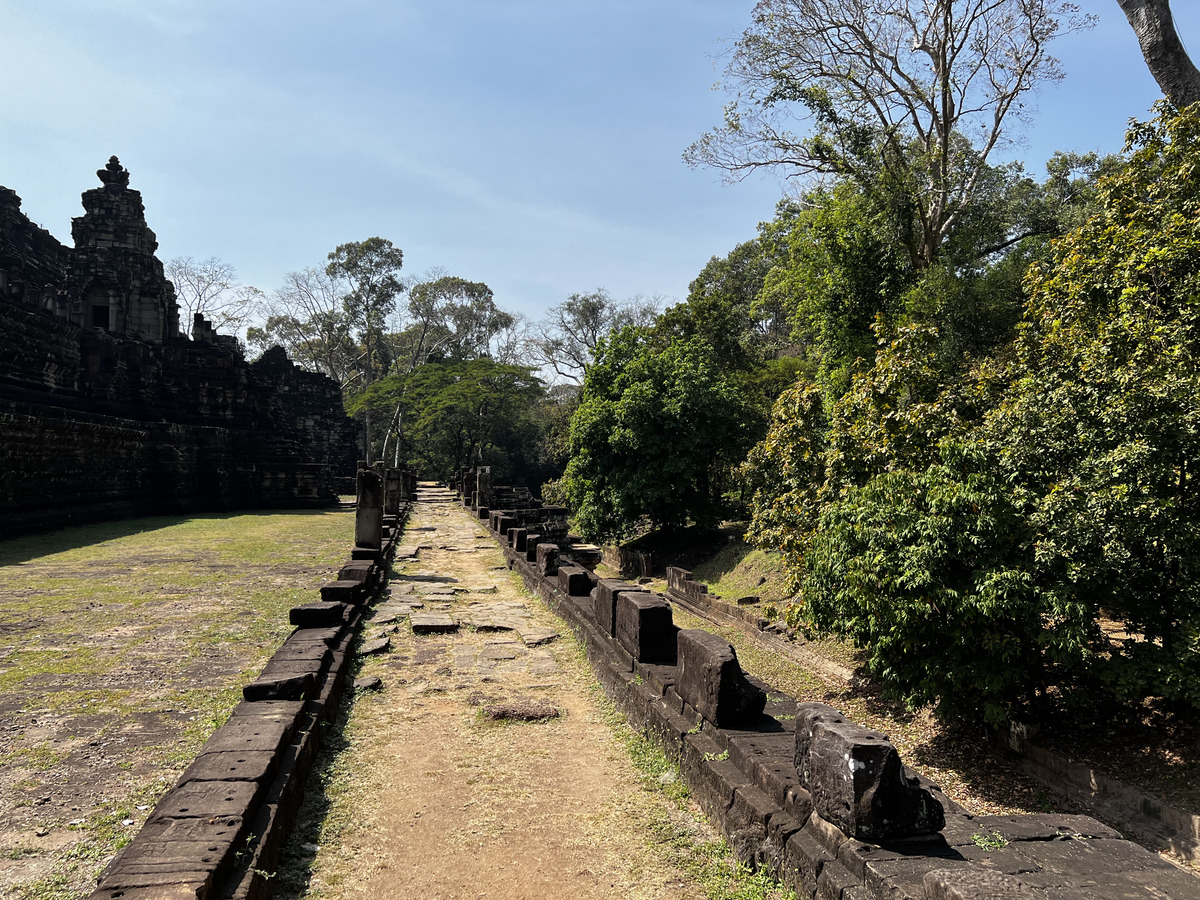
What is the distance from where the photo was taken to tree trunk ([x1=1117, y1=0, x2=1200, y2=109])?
34.6ft

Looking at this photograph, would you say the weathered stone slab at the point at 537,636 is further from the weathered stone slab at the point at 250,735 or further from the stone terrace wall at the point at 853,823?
the weathered stone slab at the point at 250,735

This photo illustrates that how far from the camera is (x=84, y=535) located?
13.4 meters

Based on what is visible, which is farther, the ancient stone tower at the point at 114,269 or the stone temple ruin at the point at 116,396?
the ancient stone tower at the point at 114,269

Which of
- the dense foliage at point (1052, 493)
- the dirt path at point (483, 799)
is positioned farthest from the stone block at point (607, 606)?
the dense foliage at point (1052, 493)

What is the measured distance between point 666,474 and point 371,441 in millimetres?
34099

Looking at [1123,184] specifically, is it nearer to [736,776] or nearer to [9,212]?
[736,776]

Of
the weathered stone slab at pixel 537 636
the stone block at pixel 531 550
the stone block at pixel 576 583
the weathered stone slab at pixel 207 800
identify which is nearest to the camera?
the weathered stone slab at pixel 207 800

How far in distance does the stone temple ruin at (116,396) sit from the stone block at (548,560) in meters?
9.21

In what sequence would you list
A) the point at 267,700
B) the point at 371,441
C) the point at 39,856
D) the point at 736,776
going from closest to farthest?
the point at 39,856 < the point at 736,776 < the point at 267,700 < the point at 371,441

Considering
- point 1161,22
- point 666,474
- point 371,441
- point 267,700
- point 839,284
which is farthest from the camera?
point 371,441

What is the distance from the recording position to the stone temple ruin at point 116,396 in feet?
48.9

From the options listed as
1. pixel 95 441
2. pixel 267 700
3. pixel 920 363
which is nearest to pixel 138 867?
pixel 267 700

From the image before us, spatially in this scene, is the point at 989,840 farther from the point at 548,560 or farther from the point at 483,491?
the point at 483,491

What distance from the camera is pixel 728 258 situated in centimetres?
3612
